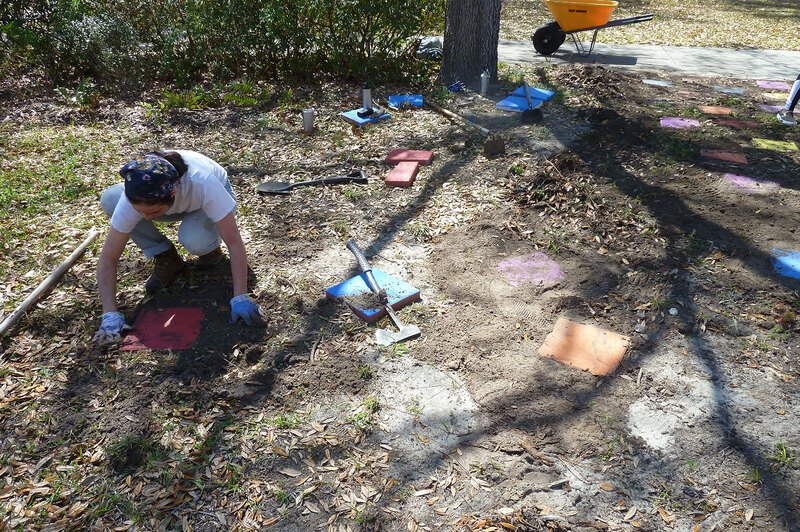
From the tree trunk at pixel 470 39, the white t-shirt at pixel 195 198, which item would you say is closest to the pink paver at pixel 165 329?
the white t-shirt at pixel 195 198

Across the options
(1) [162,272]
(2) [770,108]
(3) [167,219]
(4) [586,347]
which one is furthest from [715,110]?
(1) [162,272]

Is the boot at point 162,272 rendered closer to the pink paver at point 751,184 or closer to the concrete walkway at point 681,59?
the pink paver at point 751,184

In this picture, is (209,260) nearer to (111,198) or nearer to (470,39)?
(111,198)

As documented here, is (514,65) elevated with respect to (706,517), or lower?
lower

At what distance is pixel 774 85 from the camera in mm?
7176

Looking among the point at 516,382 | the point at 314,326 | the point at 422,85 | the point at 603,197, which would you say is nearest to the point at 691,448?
the point at 516,382

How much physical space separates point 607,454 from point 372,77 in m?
6.06

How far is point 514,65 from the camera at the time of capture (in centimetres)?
807

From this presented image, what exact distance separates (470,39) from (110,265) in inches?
212

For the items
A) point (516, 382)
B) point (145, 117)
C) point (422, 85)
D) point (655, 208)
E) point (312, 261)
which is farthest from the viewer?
point (422, 85)

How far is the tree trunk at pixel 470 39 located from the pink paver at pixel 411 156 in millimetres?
2261

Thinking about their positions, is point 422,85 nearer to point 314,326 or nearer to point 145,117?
point 145,117

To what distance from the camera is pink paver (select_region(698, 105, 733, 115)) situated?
594 centimetres

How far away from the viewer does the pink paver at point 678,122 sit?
18.3 feet
